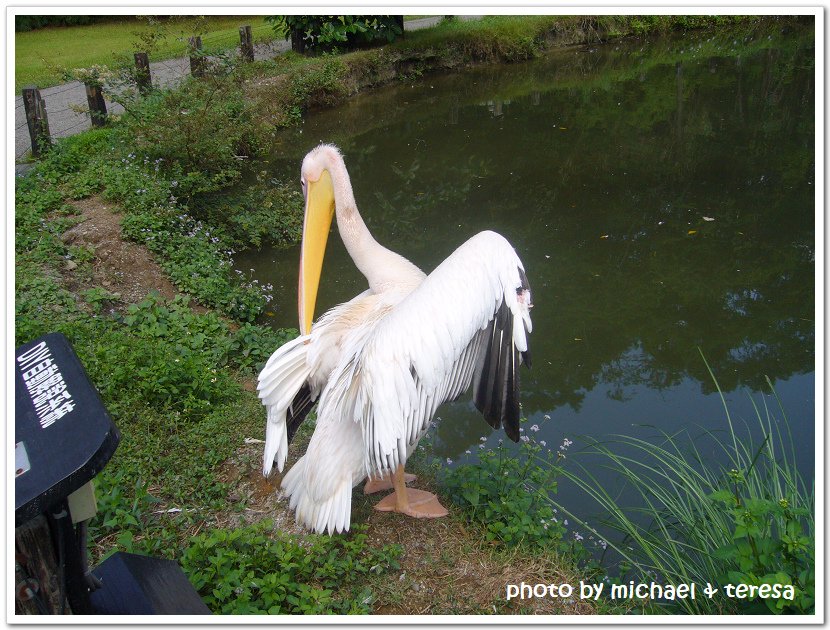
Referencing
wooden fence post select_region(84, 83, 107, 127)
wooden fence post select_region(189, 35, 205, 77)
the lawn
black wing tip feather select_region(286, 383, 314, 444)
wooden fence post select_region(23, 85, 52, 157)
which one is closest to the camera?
black wing tip feather select_region(286, 383, 314, 444)

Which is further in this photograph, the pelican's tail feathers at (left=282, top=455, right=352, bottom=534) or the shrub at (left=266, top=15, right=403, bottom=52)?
the shrub at (left=266, top=15, right=403, bottom=52)

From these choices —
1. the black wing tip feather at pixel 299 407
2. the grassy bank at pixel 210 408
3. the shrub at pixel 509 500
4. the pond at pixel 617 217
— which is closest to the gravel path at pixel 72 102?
the grassy bank at pixel 210 408

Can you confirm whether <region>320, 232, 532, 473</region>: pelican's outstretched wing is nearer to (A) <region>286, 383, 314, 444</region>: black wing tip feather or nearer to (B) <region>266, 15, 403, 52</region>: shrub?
(A) <region>286, 383, 314, 444</region>: black wing tip feather

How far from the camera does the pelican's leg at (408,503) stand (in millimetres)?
2953

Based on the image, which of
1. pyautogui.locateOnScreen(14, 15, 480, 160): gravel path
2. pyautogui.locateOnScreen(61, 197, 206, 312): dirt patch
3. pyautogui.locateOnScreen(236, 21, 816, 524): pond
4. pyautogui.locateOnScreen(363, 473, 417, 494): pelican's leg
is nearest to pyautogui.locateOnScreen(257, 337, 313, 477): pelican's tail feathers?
pyautogui.locateOnScreen(363, 473, 417, 494): pelican's leg

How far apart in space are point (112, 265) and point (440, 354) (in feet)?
10.7

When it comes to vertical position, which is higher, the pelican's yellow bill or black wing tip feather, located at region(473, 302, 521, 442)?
the pelican's yellow bill

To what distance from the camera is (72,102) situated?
9688mm

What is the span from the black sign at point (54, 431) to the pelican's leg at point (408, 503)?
152cm

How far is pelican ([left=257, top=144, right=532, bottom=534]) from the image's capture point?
2520 mm

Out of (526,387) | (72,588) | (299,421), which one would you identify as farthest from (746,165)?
(72,588)

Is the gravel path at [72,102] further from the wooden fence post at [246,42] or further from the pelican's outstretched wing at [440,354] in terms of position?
the pelican's outstretched wing at [440,354]

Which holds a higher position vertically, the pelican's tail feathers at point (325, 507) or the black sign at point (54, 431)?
the black sign at point (54, 431)

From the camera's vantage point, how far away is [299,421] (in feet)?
10.3
